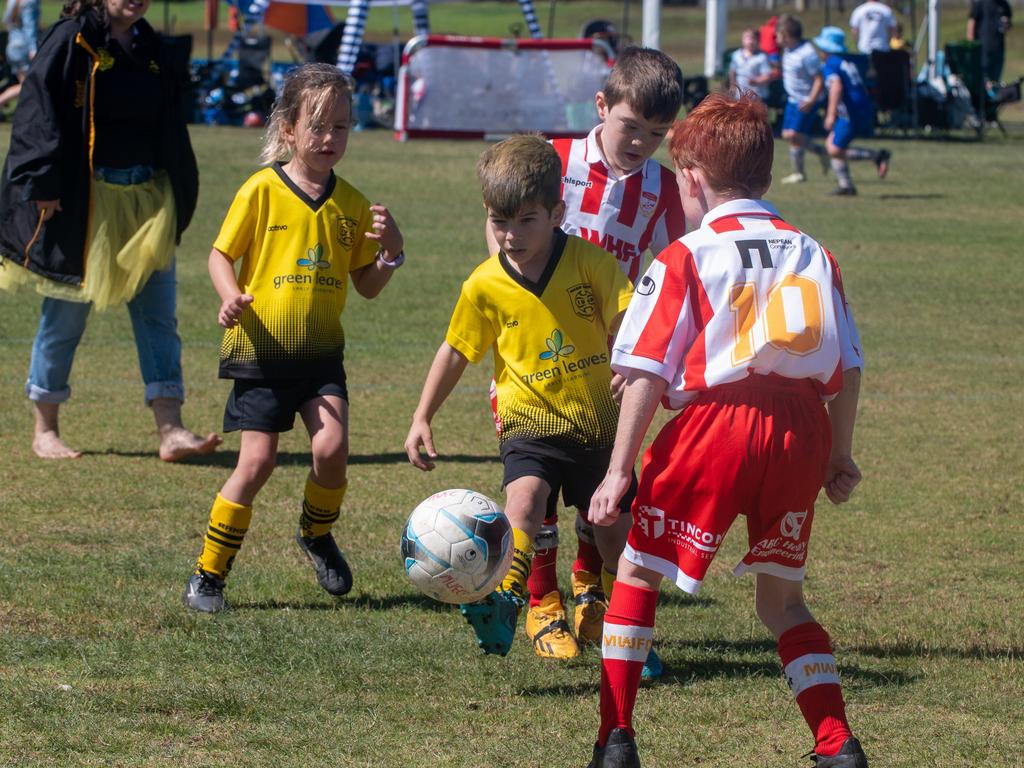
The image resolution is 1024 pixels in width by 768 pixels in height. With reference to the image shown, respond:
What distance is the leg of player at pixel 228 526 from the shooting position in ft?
17.3

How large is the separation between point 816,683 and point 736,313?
959mm

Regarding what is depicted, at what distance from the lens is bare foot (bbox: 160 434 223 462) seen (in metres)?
7.43

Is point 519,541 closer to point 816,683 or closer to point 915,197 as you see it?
point 816,683

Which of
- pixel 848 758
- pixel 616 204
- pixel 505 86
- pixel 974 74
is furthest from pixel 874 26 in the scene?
pixel 848 758

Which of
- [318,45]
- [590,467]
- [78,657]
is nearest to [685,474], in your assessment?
[590,467]

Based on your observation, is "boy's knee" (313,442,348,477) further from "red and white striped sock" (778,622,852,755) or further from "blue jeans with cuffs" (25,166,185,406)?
"blue jeans with cuffs" (25,166,185,406)

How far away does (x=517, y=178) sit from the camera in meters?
4.52

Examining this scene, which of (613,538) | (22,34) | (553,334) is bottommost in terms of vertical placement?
(613,538)

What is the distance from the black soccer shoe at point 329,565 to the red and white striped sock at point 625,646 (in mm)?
1699

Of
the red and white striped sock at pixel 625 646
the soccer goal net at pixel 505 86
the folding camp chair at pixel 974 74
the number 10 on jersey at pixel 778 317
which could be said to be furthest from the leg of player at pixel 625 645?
the folding camp chair at pixel 974 74

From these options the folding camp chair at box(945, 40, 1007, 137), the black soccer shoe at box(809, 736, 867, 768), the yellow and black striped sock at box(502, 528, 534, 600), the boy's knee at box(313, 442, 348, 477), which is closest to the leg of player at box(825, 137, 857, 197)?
the folding camp chair at box(945, 40, 1007, 137)

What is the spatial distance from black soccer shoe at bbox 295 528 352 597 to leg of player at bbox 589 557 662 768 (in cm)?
167

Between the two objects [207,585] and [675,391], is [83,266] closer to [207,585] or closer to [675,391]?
[207,585]

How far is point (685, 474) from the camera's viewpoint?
3852 millimetres
